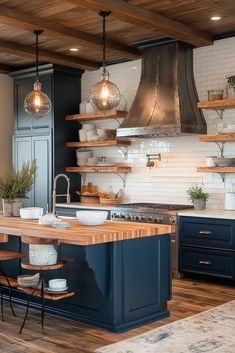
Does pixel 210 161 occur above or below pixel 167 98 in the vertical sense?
below

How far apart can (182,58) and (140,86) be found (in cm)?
72

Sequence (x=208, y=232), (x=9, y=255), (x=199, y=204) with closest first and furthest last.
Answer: (x=9, y=255) < (x=208, y=232) < (x=199, y=204)

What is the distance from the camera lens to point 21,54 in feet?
23.0

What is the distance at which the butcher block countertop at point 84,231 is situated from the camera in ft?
12.3

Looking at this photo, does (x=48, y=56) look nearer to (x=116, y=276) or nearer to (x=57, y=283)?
(x=57, y=283)

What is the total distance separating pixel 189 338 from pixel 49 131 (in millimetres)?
4573

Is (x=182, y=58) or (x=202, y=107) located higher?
(x=182, y=58)

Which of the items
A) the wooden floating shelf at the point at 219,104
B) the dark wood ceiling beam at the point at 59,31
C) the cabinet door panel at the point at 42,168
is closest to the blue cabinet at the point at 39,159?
the cabinet door panel at the point at 42,168

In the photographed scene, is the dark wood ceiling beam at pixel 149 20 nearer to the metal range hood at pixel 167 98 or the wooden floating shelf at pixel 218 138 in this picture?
the metal range hood at pixel 167 98

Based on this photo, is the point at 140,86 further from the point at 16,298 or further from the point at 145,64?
the point at 16,298

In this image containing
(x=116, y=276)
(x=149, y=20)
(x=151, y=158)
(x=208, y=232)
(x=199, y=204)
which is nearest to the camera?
(x=116, y=276)

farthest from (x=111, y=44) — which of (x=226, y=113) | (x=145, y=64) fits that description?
(x=226, y=113)

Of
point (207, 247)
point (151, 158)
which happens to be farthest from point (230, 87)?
point (207, 247)

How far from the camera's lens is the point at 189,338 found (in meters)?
3.96
